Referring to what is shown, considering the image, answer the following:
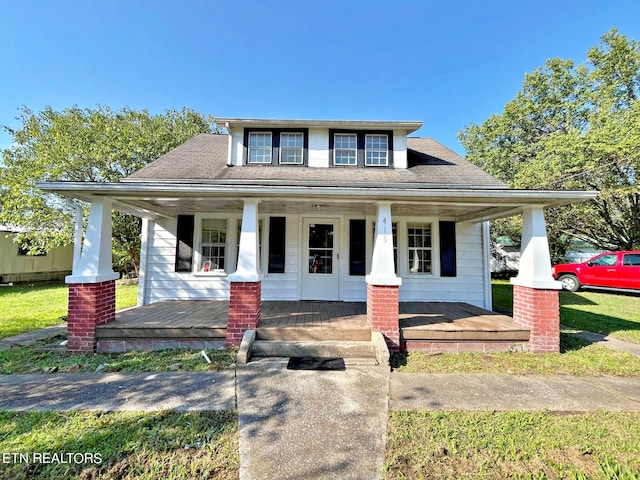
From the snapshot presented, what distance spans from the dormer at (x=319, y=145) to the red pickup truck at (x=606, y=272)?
24.3ft

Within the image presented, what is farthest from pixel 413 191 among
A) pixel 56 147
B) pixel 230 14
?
pixel 56 147

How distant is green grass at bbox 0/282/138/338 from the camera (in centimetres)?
602

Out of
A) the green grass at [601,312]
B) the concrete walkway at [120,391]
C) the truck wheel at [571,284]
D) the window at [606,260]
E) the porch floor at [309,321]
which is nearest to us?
the concrete walkway at [120,391]

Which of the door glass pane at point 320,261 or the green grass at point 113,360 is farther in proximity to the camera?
the door glass pane at point 320,261

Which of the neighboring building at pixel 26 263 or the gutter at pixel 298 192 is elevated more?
the gutter at pixel 298 192

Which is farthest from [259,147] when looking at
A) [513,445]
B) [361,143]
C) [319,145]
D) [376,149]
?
[513,445]

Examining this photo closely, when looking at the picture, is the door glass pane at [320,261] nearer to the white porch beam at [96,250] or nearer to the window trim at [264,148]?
the window trim at [264,148]

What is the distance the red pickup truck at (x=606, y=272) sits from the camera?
10.1 m

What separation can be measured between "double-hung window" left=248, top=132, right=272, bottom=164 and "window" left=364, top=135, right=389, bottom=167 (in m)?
2.50

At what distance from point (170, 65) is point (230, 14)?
3.27 meters

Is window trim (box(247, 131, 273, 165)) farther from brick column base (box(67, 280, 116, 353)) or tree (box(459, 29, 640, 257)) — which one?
tree (box(459, 29, 640, 257))

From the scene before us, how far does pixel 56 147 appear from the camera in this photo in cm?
1187

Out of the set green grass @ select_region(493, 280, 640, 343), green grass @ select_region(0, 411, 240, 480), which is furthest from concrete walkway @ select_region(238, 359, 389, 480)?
green grass @ select_region(493, 280, 640, 343)

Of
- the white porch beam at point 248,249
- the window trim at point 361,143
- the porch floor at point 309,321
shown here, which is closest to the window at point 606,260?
the porch floor at point 309,321
